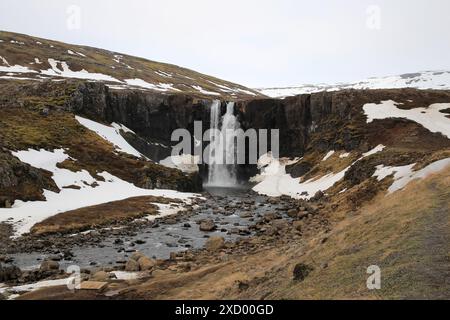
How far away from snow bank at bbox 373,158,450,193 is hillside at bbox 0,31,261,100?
8608cm

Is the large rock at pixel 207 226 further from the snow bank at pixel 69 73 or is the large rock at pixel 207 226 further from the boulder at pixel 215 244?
the snow bank at pixel 69 73

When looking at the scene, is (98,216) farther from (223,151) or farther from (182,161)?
(223,151)

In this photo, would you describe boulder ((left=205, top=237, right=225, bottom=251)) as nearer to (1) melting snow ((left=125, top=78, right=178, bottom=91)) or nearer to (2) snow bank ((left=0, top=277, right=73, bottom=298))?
(2) snow bank ((left=0, top=277, right=73, bottom=298))

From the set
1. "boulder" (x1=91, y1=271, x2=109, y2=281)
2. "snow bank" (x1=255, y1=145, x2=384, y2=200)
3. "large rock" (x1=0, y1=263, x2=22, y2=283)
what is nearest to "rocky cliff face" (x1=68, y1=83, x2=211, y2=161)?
"snow bank" (x1=255, y1=145, x2=384, y2=200)

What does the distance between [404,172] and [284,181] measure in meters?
40.9

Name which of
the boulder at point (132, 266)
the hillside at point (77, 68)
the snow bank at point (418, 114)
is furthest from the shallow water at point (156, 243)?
the hillside at point (77, 68)

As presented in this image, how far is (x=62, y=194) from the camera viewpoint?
5072cm

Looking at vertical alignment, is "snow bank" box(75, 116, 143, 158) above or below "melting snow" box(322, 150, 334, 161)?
above

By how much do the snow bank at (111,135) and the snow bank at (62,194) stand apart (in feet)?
49.1

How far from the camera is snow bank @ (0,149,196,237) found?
41.3m

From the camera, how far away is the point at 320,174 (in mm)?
69438

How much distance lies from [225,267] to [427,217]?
1059cm

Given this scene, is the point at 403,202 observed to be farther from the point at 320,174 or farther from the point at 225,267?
the point at 320,174
